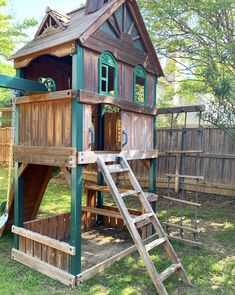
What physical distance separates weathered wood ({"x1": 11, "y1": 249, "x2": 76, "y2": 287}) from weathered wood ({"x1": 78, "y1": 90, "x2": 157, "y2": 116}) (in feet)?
7.95

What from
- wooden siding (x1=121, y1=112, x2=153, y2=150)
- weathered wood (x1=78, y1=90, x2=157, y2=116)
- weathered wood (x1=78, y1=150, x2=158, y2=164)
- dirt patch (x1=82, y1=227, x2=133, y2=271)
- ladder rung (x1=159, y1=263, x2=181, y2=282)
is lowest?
dirt patch (x1=82, y1=227, x2=133, y2=271)

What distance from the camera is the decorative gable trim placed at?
4.41 m

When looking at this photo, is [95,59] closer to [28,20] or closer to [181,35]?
[181,35]

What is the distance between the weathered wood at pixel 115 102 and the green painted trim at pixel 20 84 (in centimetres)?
94

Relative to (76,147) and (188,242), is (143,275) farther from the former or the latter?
(76,147)

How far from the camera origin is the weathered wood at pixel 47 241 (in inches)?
152

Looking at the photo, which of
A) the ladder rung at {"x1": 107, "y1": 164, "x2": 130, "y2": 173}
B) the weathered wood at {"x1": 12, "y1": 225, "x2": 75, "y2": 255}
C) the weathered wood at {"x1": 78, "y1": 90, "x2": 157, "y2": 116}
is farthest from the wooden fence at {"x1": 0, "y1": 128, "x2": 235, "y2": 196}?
the weathered wood at {"x1": 12, "y1": 225, "x2": 75, "y2": 255}

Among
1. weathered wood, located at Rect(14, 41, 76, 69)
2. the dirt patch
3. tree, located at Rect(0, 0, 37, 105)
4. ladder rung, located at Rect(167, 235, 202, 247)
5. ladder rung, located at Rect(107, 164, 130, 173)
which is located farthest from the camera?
tree, located at Rect(0, 0, 37, 105)

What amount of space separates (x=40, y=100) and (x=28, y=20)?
6.54 m

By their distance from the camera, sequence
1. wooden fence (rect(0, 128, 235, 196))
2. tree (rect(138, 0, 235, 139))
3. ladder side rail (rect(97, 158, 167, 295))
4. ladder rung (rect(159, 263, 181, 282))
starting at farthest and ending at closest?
wooden fence (rect(0, 128, 235, 196)) → tree (rect(138, 0, 235, 139)) → ladder rung (rect(159, 263, 181, 282)) → ladder side rail (rect(97, 158, 167, 295))

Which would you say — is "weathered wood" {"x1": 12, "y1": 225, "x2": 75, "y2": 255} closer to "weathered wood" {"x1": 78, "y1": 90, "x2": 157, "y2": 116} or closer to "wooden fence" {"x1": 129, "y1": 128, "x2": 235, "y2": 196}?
"weathered wood" {"x1": 78, "y1": 90, "x2": 157, "y2": 116}

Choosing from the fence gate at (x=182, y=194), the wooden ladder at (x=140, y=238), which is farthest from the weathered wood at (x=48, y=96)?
the fence gate at (x=182, y=194)

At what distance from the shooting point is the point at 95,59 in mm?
4148

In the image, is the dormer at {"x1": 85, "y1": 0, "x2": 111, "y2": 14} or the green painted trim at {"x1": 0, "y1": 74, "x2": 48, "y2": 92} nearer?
the green painted trim at {"x1": 0, "y1": 74, "x2": 48, "y2": 92}
